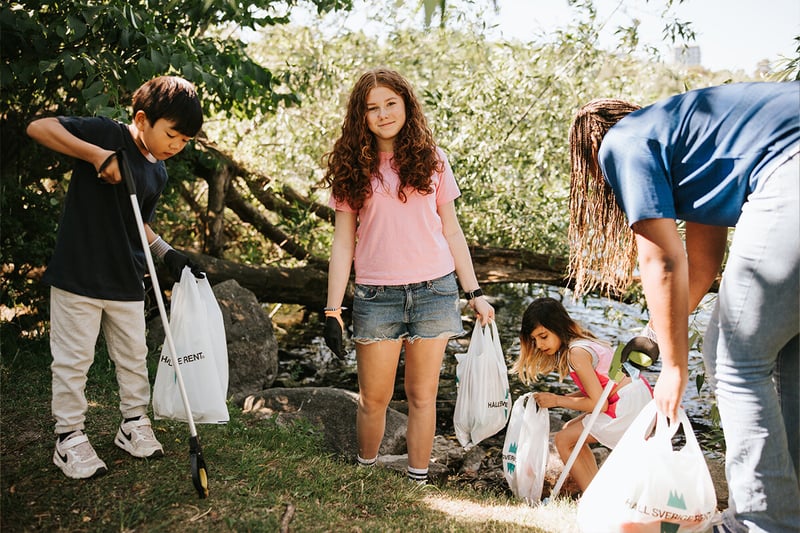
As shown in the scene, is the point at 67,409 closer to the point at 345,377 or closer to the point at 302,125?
the point at 345,377

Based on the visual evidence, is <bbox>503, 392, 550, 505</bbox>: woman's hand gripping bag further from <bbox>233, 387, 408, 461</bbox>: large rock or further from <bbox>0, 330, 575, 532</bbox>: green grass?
<bbox>233, 387, 408, 461</bbox>: large rock

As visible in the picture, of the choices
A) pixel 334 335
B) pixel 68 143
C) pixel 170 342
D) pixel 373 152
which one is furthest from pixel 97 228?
pixel 373 152

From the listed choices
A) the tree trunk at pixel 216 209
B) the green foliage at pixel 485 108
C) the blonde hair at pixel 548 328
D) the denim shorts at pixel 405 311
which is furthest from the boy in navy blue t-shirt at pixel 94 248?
the tree trunk at pixel 216 209

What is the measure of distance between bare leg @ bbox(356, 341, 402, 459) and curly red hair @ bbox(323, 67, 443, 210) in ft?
2.16

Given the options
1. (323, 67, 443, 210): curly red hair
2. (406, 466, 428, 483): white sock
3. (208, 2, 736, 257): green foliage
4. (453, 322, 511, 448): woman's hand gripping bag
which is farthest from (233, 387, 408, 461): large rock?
(208, 2, 736, 257): green foliage

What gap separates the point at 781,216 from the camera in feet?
5.85

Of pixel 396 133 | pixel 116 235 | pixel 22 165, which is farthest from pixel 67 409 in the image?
pixel 22 165

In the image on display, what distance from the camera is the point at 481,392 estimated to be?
3.36 metres

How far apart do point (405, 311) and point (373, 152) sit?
0.74 meters

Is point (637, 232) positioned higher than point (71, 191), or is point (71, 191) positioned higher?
point (71, 191)

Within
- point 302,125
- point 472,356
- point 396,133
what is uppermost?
point 302,125

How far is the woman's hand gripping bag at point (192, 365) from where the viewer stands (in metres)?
2.80

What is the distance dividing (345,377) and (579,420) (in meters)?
3.05

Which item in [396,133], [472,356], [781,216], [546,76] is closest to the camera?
[781,216]
